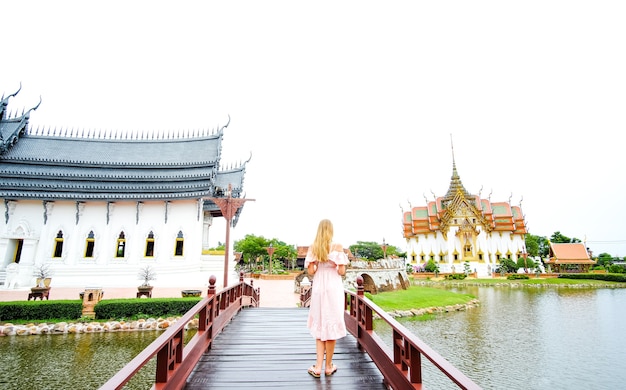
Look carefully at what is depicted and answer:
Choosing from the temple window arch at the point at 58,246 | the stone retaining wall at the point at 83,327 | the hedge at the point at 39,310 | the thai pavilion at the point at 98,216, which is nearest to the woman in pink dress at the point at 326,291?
the stone retaining wall at the point at 83,327

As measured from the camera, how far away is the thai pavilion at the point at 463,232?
3994 cm

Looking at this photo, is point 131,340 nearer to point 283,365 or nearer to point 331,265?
point 283,365

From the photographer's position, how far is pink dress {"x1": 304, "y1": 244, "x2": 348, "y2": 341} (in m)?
3.80

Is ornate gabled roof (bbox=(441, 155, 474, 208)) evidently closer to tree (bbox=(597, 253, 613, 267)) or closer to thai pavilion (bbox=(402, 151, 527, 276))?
thai pavilion (bbox=(402, 151, 527, 276))

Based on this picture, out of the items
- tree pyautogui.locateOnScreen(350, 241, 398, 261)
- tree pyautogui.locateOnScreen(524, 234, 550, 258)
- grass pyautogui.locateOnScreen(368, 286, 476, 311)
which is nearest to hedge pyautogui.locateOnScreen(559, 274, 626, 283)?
tree pyautogui.locateOnScreen(524, 234, 550, 258)

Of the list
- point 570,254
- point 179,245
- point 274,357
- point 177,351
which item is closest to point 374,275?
point 179,245

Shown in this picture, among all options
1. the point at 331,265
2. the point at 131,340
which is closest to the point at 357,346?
the point at 331,265

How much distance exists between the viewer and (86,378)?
7.04 m

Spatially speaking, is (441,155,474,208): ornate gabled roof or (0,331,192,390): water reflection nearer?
(0,331,192,390): water reflection

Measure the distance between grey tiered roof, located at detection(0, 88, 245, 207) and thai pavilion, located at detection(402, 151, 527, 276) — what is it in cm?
3051

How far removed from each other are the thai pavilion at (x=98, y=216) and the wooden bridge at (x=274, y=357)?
11903mm

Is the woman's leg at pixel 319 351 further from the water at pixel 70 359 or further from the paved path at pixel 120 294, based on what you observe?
the paved path at pixel 120 294

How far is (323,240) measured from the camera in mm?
3902

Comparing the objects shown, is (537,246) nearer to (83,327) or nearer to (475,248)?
(475,248)
